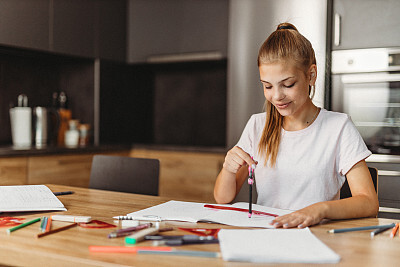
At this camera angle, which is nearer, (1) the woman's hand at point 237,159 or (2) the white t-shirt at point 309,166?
(1) the woman's hand at point 237,159

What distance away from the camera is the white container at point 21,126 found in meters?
2.91

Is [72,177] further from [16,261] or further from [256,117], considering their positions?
[16,261]

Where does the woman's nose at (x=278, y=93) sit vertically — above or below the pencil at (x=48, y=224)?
above

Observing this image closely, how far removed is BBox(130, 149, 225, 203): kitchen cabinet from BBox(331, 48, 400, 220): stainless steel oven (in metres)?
0.88

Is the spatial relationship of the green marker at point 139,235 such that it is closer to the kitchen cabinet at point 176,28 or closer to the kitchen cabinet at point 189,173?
the kitchen cabinet at point 189,173

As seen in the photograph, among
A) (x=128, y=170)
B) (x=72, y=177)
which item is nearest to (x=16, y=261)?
(x=128, y=170)

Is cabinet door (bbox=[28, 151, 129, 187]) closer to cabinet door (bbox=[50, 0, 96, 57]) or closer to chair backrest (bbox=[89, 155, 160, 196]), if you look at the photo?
cabinet door (bbox=[50, 0, 96, 57])

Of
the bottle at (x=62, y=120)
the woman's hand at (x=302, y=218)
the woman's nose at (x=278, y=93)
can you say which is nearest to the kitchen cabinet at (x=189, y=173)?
the bottle at (x=62, y=120)

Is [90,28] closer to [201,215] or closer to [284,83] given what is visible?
[284,83]

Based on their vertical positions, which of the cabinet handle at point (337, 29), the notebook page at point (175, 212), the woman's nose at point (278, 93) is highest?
the cabinet handle at point (337, 29)

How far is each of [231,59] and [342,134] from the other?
59.5 inches

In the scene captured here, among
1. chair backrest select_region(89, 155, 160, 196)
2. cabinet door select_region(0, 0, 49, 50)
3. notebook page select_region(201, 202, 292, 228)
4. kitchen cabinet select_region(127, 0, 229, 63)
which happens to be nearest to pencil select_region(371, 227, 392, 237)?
notebook page select_region(201, 202, 292, 228)

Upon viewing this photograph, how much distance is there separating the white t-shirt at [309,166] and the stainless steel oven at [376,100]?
3.49ft

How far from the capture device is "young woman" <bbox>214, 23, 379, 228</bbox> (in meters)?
1.29
